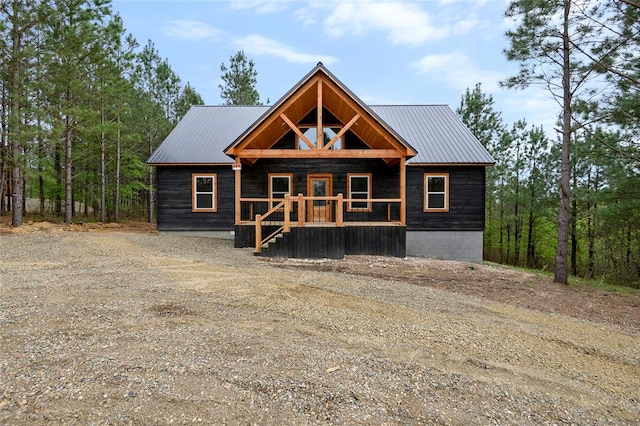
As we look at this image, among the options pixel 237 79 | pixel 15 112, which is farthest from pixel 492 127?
pixel 15 112

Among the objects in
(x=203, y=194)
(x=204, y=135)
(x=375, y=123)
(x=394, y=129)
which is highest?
(x=394, y=129)

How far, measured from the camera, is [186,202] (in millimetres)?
14609

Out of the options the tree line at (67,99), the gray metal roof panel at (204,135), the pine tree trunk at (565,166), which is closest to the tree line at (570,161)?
the pine tree trunk at (565,166)

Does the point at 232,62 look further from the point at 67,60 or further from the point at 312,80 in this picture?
the point at 312,80

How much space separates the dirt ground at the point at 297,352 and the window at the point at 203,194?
7457 millimetres

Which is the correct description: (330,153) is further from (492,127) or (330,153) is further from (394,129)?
(492,127)

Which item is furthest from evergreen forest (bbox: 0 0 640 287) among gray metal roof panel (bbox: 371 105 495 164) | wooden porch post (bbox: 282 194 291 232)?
wooden porch post (bbox: 282 194 291 232)

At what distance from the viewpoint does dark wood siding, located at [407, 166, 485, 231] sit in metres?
14.0

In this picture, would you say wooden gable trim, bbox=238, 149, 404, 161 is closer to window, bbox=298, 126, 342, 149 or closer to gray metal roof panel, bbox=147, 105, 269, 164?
window, bbox=298, 126, 342, 149

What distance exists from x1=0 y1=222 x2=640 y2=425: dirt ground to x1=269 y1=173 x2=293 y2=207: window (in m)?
7.49

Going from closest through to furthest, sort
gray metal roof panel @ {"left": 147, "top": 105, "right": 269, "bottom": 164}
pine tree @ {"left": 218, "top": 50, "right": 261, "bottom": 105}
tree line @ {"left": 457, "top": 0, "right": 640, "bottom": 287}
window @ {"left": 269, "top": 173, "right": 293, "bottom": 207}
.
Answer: tree line @ {"left": 457, "top": 0, "right": 640, "bottom": 287} → window @ {"left": 269, "top": 173, "right": 293, "bottom": 207} → gray metal roof panel @ {"left": 147, "top": 105, "right": 269, "bottom": 164} → pine tree @ {"left": 218, "top": 50, "right": 261, "bottom": 105}

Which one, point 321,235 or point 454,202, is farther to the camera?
Answer: point 454,202

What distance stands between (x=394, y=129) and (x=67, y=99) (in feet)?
54.7

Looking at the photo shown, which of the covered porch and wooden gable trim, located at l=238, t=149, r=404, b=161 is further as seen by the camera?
wooden gable trim, located at l=238, t=149, r=404, b=161
